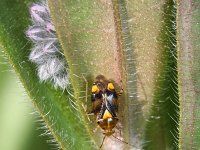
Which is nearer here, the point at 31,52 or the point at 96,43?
the point at 96,43

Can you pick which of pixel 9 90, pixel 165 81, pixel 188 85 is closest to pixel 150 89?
pixel 165 81

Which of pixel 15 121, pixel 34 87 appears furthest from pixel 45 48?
pixel 15 121

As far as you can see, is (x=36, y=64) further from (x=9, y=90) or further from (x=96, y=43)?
(x=9, y=90)

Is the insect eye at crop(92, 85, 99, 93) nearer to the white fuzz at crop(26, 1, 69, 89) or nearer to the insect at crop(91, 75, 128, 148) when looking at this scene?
the insect at crop(91, 75, 128, 148)

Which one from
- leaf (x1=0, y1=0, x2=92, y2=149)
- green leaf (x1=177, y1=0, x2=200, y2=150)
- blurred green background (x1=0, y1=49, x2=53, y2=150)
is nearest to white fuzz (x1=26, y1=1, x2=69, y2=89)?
leaf (x1=0, y1=0, x2=92, y2=149)

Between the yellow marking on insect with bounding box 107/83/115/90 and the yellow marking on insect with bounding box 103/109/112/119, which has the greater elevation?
the yellow marking on insect with bounding box 107/83/115/90

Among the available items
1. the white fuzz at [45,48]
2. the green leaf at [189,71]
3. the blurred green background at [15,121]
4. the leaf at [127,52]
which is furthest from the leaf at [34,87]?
the blurred green background at [15,121]

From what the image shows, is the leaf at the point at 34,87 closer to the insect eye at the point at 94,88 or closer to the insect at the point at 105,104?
the insect at the point at 105,104
